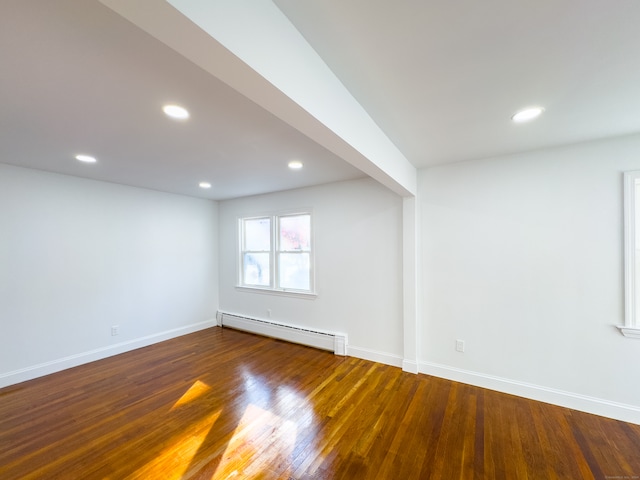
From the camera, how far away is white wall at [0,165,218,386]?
9.91 ft

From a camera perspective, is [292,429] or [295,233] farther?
[295,233]

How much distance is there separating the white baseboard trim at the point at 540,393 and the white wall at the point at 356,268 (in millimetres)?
543

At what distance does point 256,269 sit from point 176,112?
11.1 ft

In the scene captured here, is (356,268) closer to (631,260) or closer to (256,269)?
(256,269)

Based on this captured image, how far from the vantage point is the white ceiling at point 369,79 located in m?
1.07

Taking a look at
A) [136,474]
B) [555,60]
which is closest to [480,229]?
[555,60]

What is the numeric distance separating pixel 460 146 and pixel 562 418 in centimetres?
259

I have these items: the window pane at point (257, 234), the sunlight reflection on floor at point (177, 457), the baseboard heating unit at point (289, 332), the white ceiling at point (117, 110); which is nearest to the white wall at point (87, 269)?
the white ceiling at point (117, 110)

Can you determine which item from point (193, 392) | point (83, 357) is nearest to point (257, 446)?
point (193, 392)

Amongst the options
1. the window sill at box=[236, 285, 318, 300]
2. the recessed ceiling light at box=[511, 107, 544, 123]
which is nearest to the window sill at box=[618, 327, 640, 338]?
the recessed ceiling light at box=[511, 107, 544, 123]

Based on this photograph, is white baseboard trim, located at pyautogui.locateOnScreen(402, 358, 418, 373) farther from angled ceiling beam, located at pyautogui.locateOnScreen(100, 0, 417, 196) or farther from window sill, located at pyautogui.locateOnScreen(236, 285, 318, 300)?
angled ceiling beam, located at pyautogui.locateOnScreen(100, 0, 417, 196)

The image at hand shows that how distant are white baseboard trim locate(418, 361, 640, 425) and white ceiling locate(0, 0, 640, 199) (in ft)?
7.74

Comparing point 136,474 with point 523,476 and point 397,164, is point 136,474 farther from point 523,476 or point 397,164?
point 397,164

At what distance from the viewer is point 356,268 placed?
3.62 meters
